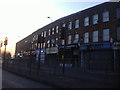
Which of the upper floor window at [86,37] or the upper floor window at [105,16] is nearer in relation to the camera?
the upper floor window at [105,16]

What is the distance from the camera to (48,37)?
46719mm

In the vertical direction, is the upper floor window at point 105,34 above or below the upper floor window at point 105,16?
below

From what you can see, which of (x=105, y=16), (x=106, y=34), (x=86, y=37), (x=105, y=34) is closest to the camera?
(x=106, y=34)

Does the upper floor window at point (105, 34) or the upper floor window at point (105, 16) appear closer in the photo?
the upper floor window at point (105, 34)

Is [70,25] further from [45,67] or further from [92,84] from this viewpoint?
[92,84]

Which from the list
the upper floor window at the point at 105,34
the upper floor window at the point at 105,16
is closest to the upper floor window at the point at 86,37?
the upper floor window at the point at 105,34

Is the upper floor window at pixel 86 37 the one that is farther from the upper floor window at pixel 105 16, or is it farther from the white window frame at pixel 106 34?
the upper floor window at pixel 105 16

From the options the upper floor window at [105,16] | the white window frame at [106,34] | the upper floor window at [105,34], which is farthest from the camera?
the upper floor window at [105,16]

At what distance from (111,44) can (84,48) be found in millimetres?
5905

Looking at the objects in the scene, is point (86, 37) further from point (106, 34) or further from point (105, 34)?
point (106, 34)

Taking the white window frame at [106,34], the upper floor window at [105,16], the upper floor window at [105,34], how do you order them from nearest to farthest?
the white window frame at [106,34] → the upper floor window at [105,34] → the upper floor window at [105,16]

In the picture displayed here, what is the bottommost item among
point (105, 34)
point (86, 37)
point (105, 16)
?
point (86, 37)

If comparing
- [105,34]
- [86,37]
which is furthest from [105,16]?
[86,37]

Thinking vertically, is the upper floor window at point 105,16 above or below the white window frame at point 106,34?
above
